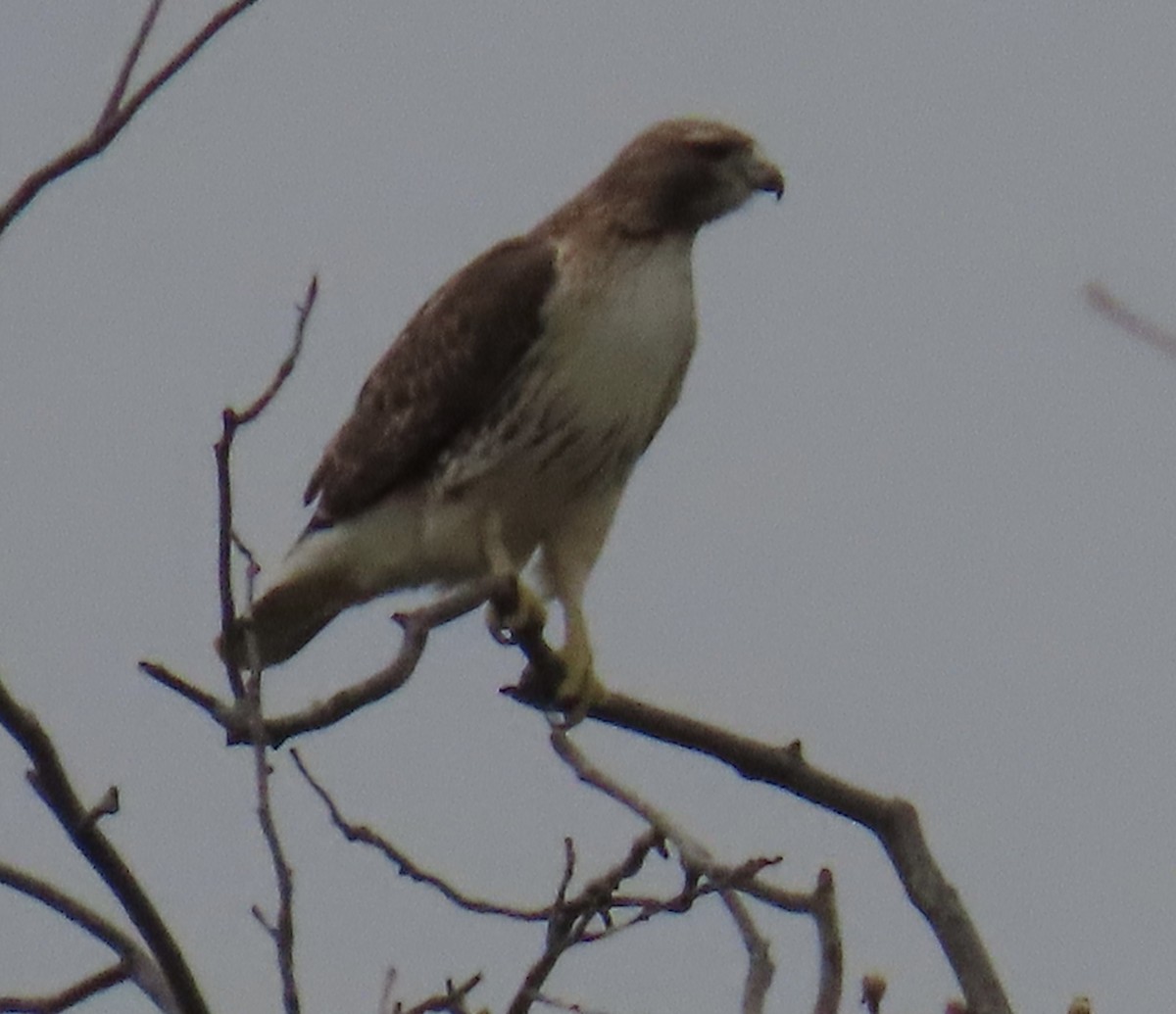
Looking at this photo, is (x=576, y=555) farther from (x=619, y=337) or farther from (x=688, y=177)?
(x=688, y=177)

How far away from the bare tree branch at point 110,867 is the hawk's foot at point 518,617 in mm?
2181

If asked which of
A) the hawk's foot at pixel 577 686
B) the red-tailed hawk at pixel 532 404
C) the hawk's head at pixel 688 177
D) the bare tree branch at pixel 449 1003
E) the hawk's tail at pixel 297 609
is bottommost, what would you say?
the bare tree branch at pixel 449 1003

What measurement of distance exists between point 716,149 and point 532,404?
3.04ft

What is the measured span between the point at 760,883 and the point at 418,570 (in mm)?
2420

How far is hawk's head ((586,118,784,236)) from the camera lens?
5.97 meters

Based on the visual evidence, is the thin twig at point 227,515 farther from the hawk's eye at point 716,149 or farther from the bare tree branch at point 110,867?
the hawk's eye at point 716,149

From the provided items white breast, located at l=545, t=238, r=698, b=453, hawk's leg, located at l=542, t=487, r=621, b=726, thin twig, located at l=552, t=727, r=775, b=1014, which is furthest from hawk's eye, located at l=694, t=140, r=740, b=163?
thin twig, located at l=552, t=727, r=775, b=1014

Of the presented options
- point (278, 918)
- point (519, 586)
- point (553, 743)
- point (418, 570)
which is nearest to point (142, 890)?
point (278, 918)

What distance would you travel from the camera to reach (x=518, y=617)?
17.1 ft

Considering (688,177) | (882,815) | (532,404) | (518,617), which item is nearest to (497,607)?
(518,617)

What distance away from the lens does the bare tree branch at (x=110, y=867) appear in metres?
3.02

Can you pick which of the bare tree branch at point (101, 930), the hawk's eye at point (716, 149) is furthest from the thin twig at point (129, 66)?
the hawk's eye at point (716, 149)

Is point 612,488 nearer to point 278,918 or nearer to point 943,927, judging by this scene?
point 943,927

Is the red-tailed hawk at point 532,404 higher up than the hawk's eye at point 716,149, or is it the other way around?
the hawk's eye at point 716,149
